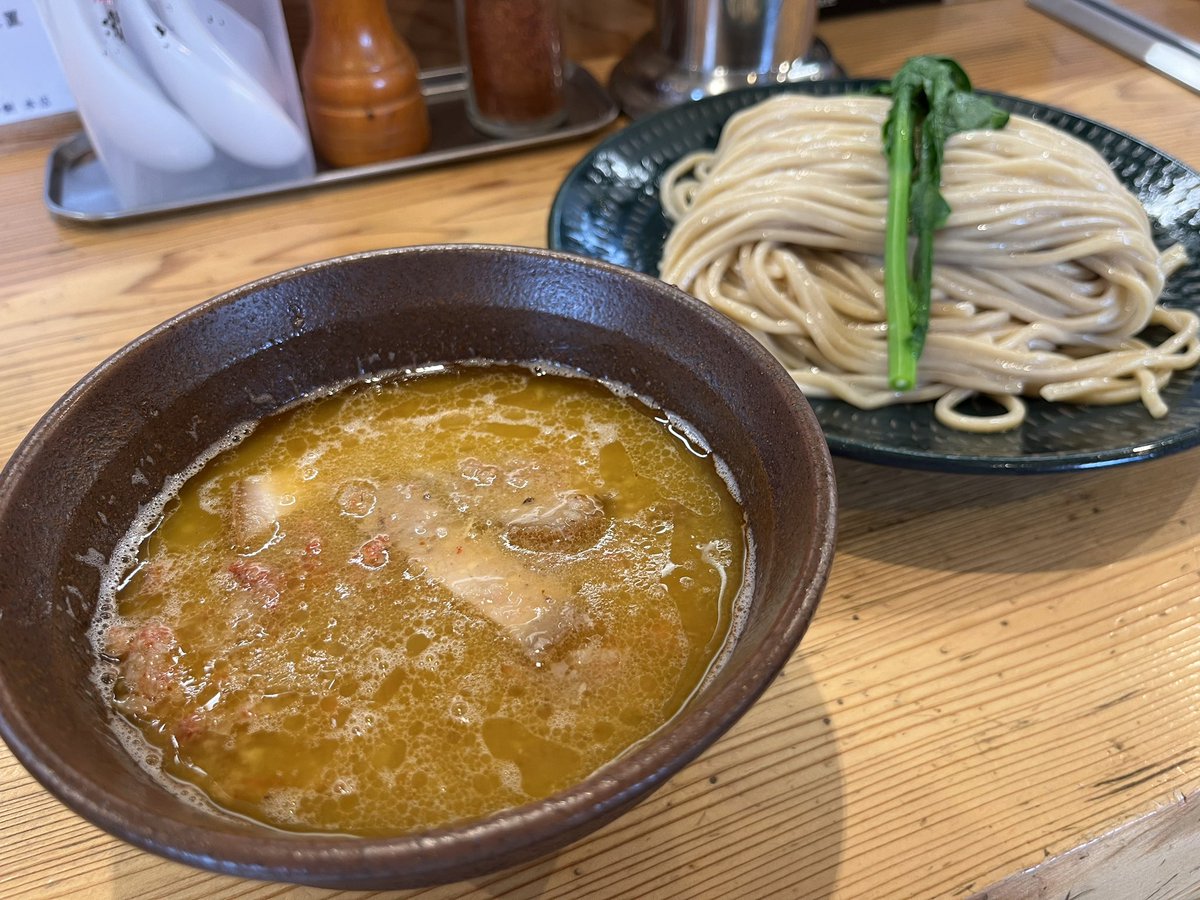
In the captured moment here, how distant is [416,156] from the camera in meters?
2.15

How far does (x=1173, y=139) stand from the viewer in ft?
7.38

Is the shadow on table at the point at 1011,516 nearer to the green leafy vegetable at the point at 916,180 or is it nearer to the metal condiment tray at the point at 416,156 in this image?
the green leafy vegetable at the point at 916,180

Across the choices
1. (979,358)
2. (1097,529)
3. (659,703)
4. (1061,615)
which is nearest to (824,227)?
(979,358)

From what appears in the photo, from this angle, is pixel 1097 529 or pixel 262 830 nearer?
pixel 262 830

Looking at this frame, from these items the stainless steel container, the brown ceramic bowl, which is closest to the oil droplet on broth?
the brown ceramic bowl

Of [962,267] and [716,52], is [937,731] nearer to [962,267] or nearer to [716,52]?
[962,267]

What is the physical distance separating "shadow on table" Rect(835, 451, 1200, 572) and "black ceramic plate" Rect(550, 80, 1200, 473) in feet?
0.21

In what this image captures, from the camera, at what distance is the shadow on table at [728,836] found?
0.93 metres

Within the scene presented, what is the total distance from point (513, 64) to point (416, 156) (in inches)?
12.7

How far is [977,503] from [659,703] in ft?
2.37

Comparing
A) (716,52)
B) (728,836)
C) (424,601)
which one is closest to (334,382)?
(424,601)

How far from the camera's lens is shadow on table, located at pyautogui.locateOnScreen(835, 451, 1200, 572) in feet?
4.19

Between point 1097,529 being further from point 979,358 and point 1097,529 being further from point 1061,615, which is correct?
point 979,358

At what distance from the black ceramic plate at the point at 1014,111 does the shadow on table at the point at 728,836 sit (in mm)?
435
